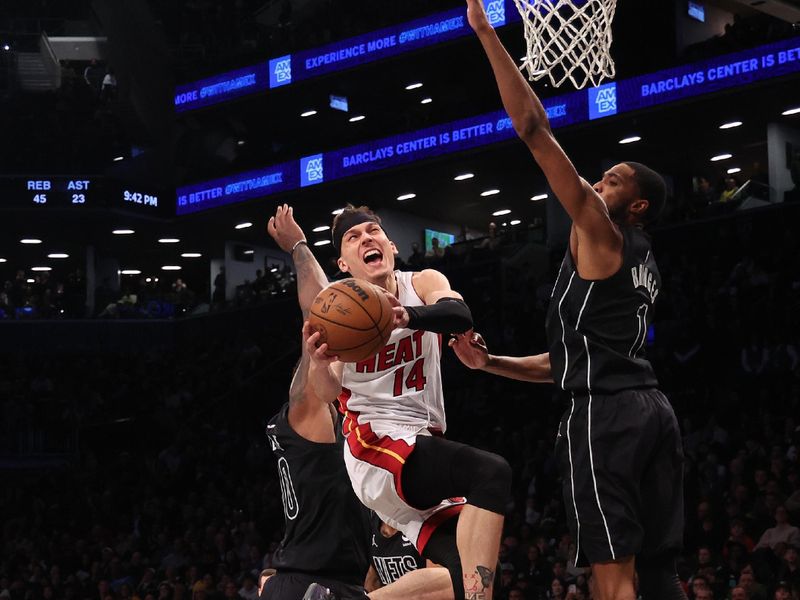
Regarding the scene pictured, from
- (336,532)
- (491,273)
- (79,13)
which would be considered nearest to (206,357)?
(491,273)

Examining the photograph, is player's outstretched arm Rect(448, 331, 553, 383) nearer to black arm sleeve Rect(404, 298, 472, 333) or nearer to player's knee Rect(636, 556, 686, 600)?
black arm sleeve Rect(404, 298, 472, 333)

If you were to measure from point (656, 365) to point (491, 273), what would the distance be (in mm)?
5707

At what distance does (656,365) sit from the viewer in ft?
54.7

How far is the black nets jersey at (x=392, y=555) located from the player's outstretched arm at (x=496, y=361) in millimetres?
936

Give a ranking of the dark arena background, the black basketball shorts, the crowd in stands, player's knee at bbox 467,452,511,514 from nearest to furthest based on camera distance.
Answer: the black basketball shorts < player's knee at bbox 467,452,511,514 < the crowd in stands < the dark arena background

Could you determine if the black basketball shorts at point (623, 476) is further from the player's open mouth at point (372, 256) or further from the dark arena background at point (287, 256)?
the dark arena background at point (287, 256)

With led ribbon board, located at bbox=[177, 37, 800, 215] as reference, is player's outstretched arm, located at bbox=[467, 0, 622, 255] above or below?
below

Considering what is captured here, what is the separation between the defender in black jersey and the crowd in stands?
5056 millimetres

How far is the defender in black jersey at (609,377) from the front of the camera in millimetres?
4531

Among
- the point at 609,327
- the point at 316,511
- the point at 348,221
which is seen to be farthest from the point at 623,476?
the point at 348,221

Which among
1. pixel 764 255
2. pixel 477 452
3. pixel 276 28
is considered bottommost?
pixel 477 452

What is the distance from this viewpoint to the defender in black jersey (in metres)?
4.53

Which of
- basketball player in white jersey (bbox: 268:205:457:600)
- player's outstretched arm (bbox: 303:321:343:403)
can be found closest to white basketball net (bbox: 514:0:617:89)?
player's outstretched arm (bbox: 303:321:343:403)

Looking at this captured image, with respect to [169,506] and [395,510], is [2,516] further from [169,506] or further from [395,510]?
[395,510]
